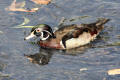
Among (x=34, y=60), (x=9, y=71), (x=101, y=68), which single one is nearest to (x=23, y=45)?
(x=34, y=60)

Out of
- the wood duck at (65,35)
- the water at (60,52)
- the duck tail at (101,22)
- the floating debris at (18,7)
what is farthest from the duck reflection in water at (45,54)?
the floating debris at (18,7)

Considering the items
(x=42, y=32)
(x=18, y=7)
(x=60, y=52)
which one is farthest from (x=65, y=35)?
(x=18, y=7)

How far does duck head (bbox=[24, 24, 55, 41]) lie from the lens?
11.0m

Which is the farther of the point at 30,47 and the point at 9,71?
the point at 30,47

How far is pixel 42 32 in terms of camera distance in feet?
37.3

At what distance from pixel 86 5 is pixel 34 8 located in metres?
1.98

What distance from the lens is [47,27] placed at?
11203 mm

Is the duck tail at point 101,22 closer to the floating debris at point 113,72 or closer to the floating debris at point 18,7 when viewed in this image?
the floating debris at point 18,7

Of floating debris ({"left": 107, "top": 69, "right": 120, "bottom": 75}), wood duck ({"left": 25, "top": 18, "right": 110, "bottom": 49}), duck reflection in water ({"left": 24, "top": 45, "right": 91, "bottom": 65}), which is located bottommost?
duck reflection in water ({"left": 24, "top": 45, "right": 91, "bottom": 65})

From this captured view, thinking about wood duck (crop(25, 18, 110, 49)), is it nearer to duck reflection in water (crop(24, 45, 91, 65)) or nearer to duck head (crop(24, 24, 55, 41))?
duck head (crop(24, 24, 55, 41))

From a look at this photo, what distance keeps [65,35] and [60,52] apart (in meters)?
0.61

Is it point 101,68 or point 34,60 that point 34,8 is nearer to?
point 34,60

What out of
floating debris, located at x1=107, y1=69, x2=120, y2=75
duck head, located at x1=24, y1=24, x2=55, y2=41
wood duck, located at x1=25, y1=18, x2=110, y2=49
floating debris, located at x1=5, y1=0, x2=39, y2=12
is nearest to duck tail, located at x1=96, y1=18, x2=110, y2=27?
wood duck, located at x1=25, y1=18, x2=110, y2=49

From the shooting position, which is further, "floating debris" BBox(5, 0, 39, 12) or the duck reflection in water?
"floating debris" BBox(5, 0, 39, 12)
